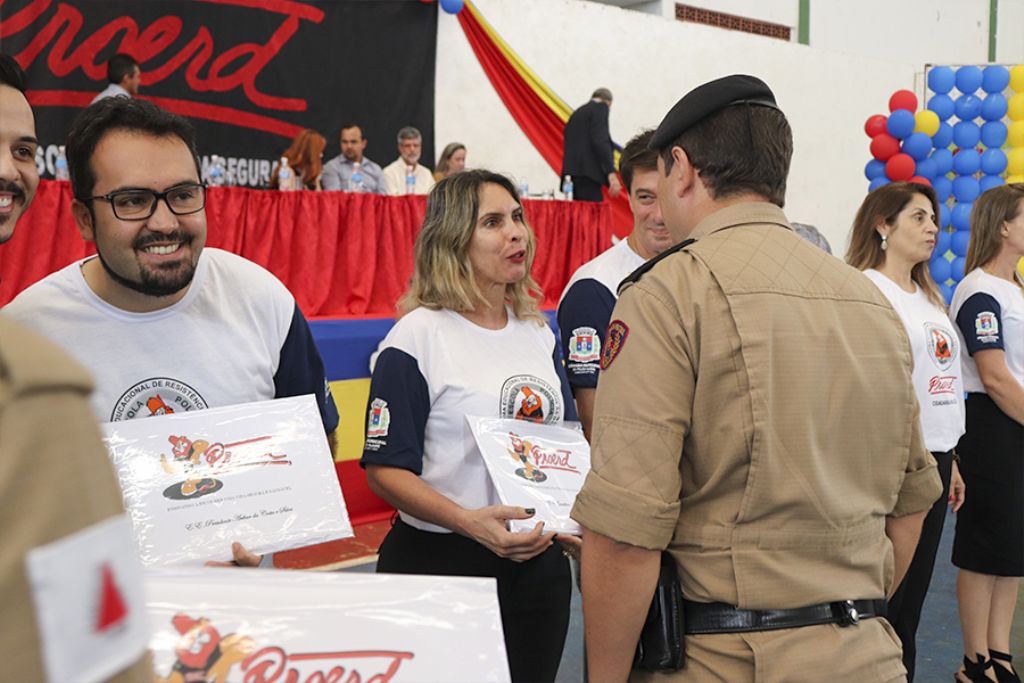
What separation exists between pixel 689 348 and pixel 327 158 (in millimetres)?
7467

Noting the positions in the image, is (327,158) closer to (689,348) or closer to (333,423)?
(333,423)

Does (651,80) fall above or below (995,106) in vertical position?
above

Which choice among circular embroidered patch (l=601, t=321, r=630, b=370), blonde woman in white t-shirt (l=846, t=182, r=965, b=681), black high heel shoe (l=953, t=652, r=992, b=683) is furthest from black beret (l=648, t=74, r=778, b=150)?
black high heel shoe (l=953, t=652, r=992, b=683)

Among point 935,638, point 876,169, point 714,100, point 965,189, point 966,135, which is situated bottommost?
point 935,638

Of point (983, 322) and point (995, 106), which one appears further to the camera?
point (995, 106)

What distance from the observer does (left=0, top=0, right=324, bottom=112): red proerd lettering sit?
681 cm

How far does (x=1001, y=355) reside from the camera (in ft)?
11.0

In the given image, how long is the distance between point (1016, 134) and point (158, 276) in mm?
8499

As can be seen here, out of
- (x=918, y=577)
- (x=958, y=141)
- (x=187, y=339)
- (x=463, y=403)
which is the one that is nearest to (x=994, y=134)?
(x=958, y=141)

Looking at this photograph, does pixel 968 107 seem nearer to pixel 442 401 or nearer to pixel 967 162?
pixel 967 162

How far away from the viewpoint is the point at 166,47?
745cm

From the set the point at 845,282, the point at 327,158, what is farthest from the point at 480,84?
the point at 845,282

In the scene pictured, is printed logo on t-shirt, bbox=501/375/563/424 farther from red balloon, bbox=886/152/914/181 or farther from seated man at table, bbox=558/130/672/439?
red balloon, bbox=886/152/914/181

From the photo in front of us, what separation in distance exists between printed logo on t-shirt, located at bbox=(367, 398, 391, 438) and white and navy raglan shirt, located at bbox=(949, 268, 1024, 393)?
2385mm
